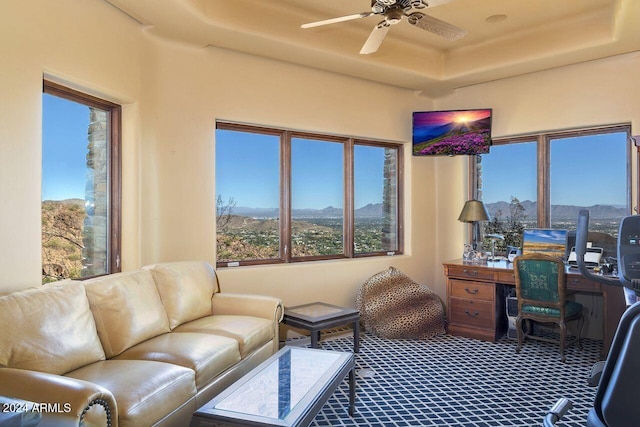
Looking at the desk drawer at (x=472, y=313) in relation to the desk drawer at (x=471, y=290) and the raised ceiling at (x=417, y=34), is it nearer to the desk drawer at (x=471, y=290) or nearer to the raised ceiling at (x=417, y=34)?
the desk drawer at (x=471, y=290)

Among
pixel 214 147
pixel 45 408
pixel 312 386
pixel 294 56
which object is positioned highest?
pixel 294 56

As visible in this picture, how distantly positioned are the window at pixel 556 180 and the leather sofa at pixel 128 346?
329 centimetres

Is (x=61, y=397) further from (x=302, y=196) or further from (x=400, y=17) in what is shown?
(x=302, y=196)

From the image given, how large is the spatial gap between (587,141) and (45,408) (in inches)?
207

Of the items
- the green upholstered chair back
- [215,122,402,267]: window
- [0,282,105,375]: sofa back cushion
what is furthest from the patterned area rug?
[0,282,105,375]: sofa back cushion

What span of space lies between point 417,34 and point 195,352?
13.0 ft

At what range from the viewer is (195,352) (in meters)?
2.60

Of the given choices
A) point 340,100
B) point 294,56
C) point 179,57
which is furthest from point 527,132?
point 179,57

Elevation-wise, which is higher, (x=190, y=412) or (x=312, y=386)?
(x=312, y=386)

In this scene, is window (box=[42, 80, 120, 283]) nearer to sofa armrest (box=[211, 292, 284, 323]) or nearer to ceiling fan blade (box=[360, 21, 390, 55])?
sofa armrest (box=[211, 292, 284, 323])

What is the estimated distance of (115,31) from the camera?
138 inches

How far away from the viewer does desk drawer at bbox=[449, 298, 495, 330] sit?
4.50 metres

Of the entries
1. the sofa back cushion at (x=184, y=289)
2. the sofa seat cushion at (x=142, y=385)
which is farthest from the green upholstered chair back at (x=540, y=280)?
the sofa seat cushion at (x=142, y=385)

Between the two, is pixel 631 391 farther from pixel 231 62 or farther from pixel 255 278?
pixel 231 62
